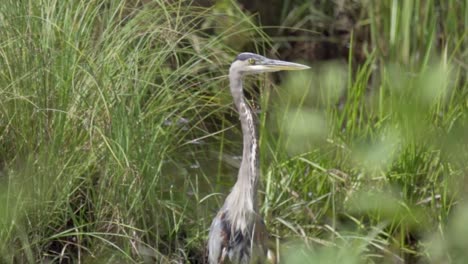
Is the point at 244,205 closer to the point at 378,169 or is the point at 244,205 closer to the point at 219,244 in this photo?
the point at 219,244

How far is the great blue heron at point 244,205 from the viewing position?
163 inches

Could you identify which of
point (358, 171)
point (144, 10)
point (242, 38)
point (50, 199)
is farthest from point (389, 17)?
point (50, 199)

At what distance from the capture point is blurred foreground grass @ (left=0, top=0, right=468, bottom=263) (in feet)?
13.5

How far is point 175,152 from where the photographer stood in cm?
467

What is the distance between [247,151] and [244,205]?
0.63ft

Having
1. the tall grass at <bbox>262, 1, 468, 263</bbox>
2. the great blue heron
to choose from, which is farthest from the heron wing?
the tall grass at <bbox>262, 1, 468, 263</bbox>

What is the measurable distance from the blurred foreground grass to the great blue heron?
0.23m

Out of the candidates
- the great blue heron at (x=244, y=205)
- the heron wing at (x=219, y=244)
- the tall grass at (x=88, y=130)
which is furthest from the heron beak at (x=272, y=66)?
the heron wing at (x=219, y=244)

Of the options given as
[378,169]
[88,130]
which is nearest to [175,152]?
[88,130]

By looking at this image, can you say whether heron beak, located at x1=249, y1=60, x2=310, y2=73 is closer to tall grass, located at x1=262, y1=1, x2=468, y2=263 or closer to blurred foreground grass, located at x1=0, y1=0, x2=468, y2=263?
blurred foreground grass, located at x1=0, y1=0, x2=468, y2=263

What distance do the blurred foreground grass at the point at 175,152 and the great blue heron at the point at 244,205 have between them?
0.23m

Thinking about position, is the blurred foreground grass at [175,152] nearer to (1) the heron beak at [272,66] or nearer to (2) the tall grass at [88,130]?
(2) the tall grass at [88,130]

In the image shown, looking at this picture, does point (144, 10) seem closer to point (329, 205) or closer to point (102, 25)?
point (102, 25)

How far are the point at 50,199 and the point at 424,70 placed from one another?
1656 mm
